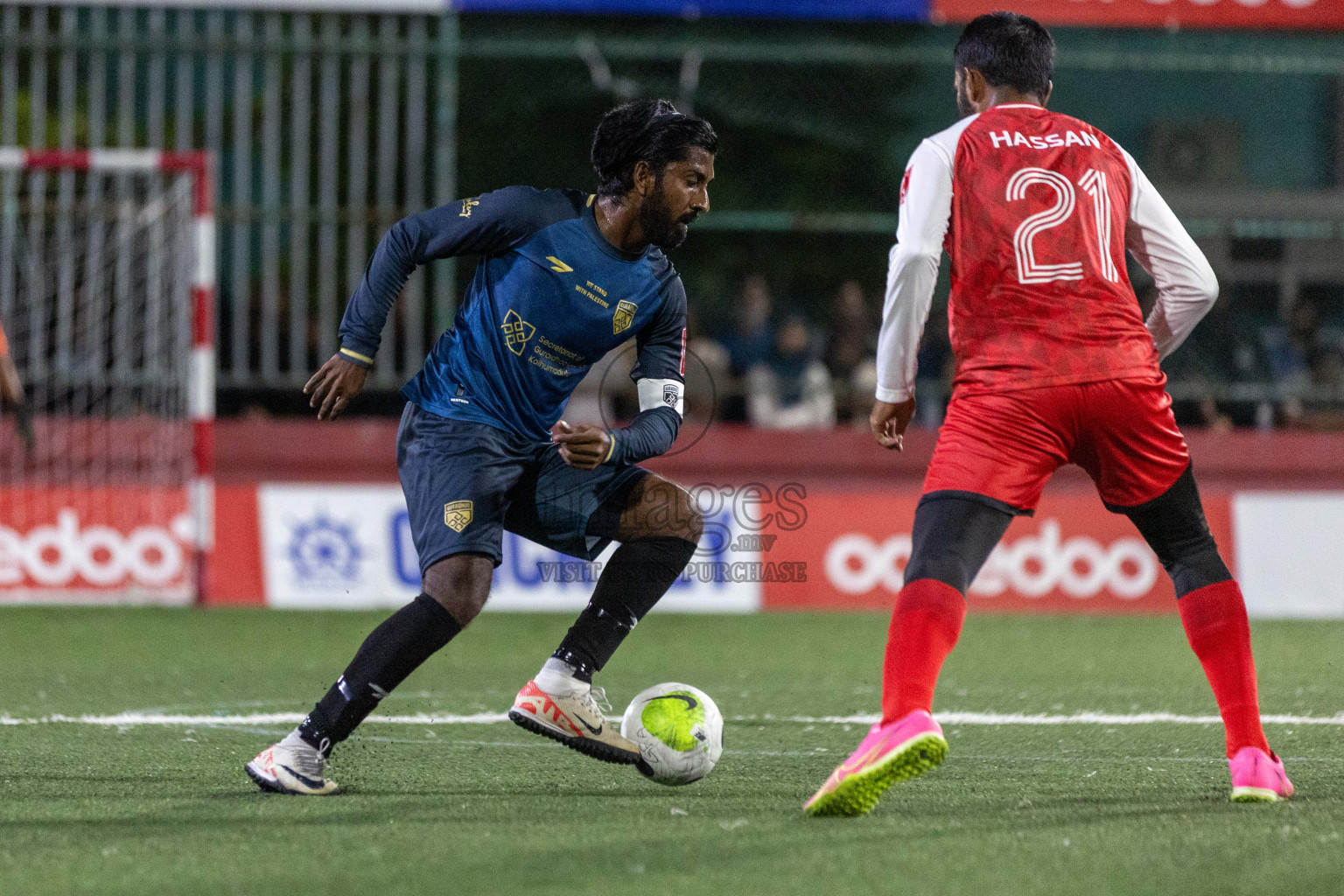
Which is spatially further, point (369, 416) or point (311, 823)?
point (369, 416)

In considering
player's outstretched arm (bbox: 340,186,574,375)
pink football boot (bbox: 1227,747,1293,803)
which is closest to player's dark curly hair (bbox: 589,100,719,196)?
player's outstretched arm (bbox: 340,186,574,375)

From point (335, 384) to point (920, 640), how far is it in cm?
166

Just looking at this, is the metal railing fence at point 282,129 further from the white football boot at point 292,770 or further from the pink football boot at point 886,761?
the pink football boot at point 886,761

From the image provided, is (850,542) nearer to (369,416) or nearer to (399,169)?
(369,416)

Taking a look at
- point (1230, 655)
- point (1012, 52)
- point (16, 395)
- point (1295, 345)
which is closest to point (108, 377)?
point (16, 395)

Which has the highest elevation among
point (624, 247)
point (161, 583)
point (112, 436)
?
point (624, 247)

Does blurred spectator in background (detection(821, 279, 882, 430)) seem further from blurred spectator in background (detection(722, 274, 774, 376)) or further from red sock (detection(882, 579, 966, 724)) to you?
red sock (detection(882, 579, 966, 724))

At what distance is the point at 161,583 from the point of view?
10898mm

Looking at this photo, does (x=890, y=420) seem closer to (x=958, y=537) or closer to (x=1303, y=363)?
(x=958, y=537)


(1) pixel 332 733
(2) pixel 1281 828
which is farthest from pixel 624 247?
(2) pixel 1281 828

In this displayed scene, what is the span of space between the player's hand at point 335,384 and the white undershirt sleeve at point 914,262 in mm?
1399

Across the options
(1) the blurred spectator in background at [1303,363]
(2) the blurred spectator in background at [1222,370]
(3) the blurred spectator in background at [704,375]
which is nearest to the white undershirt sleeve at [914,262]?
(3) the blurred spectator in background at [704,375]

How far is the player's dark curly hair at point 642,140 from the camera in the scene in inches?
179

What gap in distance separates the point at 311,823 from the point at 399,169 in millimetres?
9067
